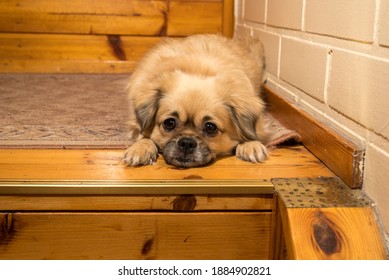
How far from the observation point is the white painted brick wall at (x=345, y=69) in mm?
1308

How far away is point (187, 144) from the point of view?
5.69 ft

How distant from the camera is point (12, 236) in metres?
1.45

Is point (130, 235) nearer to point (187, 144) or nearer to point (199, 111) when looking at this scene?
point (187, 144)

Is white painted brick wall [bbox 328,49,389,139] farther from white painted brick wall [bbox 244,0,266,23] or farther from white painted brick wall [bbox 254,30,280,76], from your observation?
white painted brick wall [bbox 244,0,266,23]

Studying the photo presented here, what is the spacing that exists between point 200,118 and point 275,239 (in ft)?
2.03

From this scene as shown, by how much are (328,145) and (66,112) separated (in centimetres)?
145

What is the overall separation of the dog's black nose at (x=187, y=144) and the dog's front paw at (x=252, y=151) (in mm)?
204

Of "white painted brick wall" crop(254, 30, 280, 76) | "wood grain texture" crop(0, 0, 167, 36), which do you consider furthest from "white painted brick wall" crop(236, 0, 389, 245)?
"wood grain texture" crop(0, 0, 167, 36)

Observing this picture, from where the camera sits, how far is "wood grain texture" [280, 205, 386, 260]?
1.25m

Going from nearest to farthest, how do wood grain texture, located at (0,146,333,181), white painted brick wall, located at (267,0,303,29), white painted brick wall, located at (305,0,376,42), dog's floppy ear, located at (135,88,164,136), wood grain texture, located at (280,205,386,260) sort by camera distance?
wood grain texture, located at (280,205,386,260)
white painted brick wall, located at (305,0,376,42)
wood grain texture, located at (0,146,333,181)
dog's floppy ear, located at (135,88,164,136)
white painted brick wall, located at (267,0,303,29)

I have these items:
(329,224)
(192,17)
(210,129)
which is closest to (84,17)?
(192,17)

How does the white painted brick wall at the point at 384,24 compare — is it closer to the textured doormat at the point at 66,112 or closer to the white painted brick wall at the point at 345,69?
the white painted brick wall at the point at 345,69

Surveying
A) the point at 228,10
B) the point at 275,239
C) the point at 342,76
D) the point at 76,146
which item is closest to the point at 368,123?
the point at 342,76
